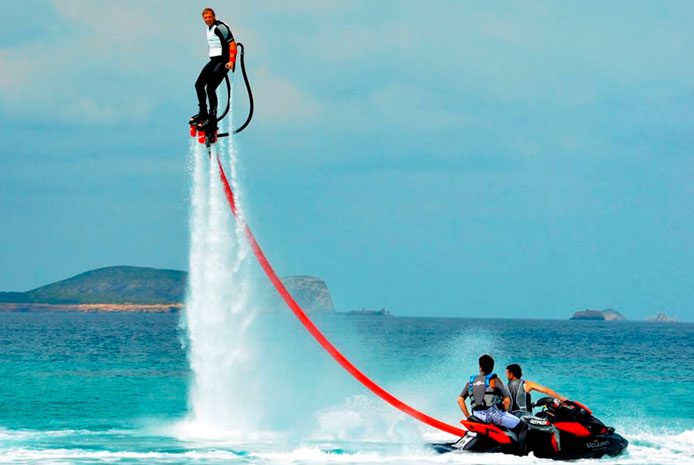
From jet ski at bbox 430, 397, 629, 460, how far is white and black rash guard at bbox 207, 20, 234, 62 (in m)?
7.26

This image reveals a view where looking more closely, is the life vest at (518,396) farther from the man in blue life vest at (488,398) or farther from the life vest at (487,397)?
the life vest at (487,397)

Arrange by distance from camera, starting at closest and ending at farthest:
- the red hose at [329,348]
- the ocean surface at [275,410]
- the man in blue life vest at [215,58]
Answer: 1. the man in blue life vest at [215,58]
2. the red hose at [329,348]
3. the ocean surface at [275,410]

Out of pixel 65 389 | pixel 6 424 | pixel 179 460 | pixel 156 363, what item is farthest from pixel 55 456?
pixel 156 363

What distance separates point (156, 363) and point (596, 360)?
27011 millimetres

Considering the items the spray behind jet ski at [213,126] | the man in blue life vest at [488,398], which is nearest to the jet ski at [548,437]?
the man in blue life vest at [488,398]

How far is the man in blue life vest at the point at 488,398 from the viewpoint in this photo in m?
15.5

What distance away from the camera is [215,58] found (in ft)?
49.9

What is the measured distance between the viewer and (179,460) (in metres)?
17.1

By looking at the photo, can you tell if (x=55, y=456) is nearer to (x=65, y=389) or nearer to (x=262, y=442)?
(x=262, y=442)

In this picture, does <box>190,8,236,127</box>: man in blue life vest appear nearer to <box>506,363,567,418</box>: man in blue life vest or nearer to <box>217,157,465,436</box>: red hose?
<box>217,157,465,436</box>: red hose

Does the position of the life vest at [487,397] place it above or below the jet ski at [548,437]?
above

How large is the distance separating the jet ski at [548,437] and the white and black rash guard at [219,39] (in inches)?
286

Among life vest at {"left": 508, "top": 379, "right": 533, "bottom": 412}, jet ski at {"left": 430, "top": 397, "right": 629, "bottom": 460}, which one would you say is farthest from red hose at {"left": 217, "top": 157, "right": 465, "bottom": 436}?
life vest at {"left": 508, "top": 379, "right": 533, "bottom": 412}

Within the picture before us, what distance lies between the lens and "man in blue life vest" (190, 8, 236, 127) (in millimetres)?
15062
